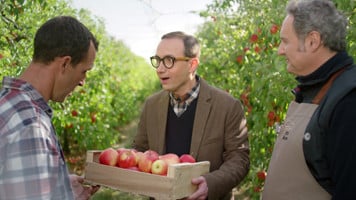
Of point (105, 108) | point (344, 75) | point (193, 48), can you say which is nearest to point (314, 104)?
point (344, 75)

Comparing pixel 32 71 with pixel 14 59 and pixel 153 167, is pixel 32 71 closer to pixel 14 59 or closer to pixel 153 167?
pixel 153 167

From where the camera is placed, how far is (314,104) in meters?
2.08

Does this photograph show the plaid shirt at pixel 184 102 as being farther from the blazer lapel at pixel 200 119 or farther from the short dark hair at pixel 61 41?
the short dark hair at pixel 61 41

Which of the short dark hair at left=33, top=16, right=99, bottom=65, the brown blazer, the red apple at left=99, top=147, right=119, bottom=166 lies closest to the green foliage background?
the brown blazer

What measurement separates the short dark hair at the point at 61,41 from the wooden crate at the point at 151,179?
0.70m

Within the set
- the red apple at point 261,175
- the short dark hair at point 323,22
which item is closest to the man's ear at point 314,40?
the short dark hair at point 323,22

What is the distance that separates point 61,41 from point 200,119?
4.12ft

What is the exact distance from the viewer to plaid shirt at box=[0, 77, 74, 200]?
1.56m

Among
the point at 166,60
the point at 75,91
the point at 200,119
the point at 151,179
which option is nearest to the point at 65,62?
the point at 151,179

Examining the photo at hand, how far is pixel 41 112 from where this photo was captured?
1691mm

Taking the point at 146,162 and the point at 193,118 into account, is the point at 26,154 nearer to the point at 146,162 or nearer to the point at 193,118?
the point at 146,162

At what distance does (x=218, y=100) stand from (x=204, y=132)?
0.23 meters

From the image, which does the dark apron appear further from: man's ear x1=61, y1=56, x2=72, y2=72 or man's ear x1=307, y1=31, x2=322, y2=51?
man's ear x1=61, y1=56, x2=72, y2=72

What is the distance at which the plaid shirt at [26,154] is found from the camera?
5.13 ft
